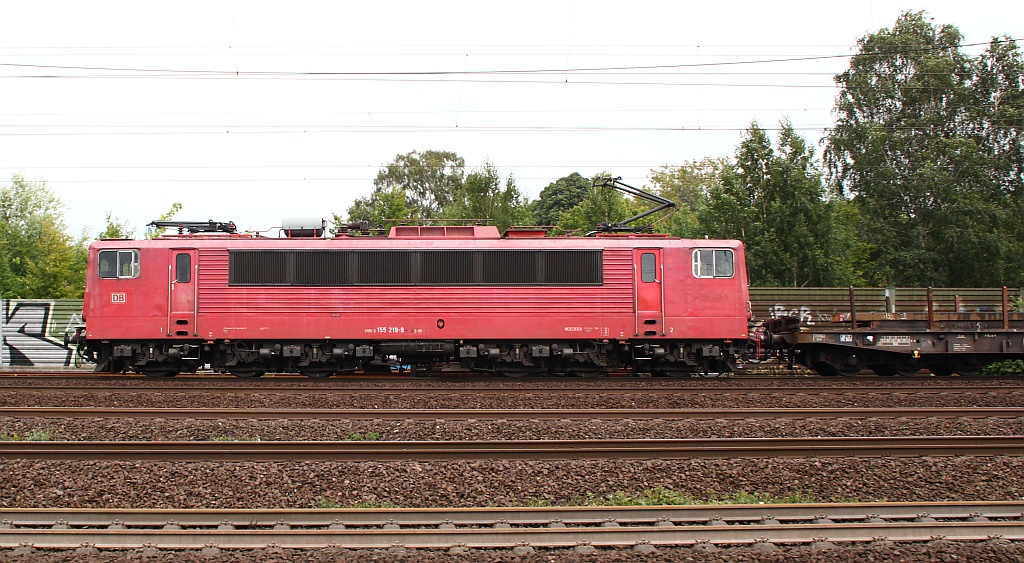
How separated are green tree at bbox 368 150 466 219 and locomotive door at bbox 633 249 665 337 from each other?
1709 inches

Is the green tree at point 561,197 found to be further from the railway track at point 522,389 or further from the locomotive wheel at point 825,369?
the railway track at point 522,389

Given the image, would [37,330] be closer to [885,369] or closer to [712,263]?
[712,263]

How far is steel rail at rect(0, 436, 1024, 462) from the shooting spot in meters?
8.67

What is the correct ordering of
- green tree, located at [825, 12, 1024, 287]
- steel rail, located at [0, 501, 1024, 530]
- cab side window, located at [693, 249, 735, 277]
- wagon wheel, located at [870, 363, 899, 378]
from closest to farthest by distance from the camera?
steel rail, located at [0, 501, 1024, 530], cab side window, located at [693, 249, 735, 277], wagon wheel, located at [870, 363, 899, 378], green tree, located at [825, 12, 1024, 287]

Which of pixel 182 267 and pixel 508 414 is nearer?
pixel 508 414

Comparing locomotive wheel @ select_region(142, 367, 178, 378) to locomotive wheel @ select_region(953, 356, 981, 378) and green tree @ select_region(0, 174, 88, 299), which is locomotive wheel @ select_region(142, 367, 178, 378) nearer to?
green tree @ select_region(0, 174, 88, 299)

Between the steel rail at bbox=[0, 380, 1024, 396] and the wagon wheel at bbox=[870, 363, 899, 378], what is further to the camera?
the wagon wheel at bbox=[870, 363, 899, 378]

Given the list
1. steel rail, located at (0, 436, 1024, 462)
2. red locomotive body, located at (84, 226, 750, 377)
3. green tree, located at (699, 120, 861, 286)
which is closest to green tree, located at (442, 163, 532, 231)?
green tree, located at (699, 120, 861, 286)

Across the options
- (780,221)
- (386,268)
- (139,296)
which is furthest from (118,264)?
(780,221)

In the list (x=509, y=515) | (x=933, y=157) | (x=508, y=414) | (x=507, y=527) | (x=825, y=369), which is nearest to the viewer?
(x=507, y=527)

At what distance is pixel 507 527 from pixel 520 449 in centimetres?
280

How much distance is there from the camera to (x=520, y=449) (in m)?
8.98

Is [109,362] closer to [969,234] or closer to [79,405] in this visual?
[79,405]

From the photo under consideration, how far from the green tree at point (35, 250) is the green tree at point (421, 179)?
23.5 metres
